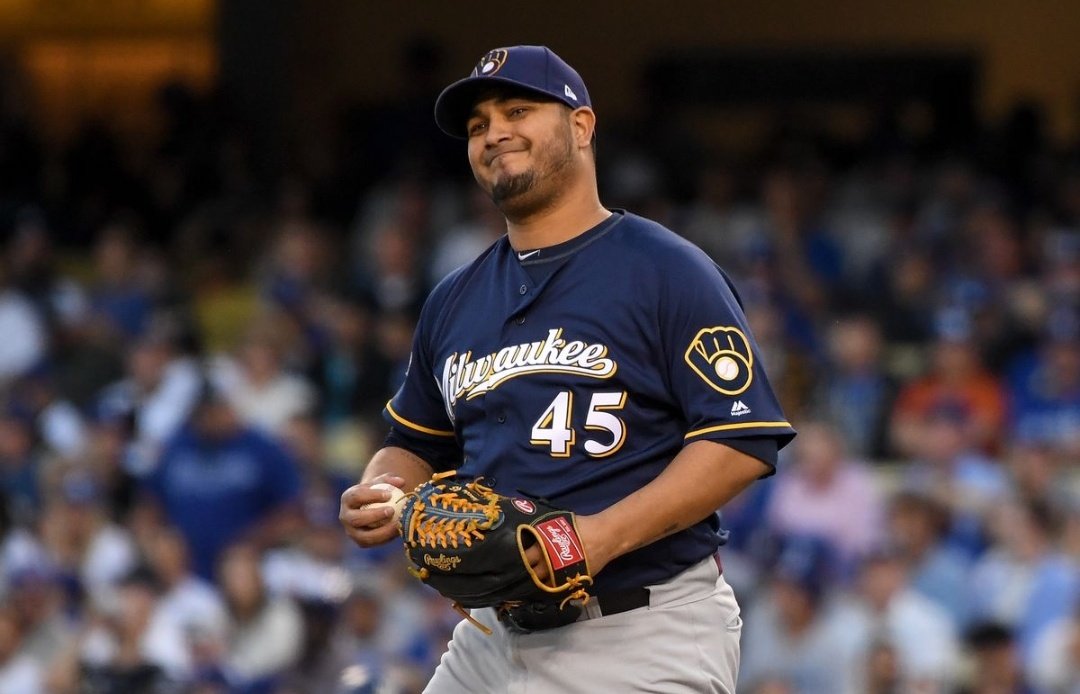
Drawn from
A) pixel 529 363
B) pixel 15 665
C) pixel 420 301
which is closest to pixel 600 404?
pixel 529 363

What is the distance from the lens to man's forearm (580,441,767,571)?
2.84 meters

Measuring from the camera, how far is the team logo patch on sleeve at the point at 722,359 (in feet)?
9.57

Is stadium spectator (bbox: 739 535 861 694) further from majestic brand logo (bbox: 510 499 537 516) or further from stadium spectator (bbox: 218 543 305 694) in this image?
majestic brand logo (bbox: 510 499 537 516)

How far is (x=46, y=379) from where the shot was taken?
31.6ft

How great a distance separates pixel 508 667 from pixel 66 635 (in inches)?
199

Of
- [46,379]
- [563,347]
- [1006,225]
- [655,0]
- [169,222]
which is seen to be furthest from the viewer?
[655,0]

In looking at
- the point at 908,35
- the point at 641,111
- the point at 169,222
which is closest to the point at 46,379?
the point at 169,222

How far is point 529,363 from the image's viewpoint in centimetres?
304

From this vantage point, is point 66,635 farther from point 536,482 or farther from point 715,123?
point 715,123

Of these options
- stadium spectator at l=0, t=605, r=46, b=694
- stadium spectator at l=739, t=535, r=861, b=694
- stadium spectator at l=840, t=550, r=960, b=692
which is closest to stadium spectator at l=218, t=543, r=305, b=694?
stadium spectator at l=0, t=605, r=46, b=694

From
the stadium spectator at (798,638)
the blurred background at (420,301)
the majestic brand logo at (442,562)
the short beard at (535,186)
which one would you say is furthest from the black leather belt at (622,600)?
the stadium spectator at (798,638)

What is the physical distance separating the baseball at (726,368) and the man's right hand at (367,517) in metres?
0.61

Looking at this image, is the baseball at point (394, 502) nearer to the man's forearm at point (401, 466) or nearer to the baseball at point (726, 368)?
the man's forearm at point (401, 466)

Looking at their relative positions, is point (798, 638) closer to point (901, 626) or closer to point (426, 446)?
point (901, 626)
